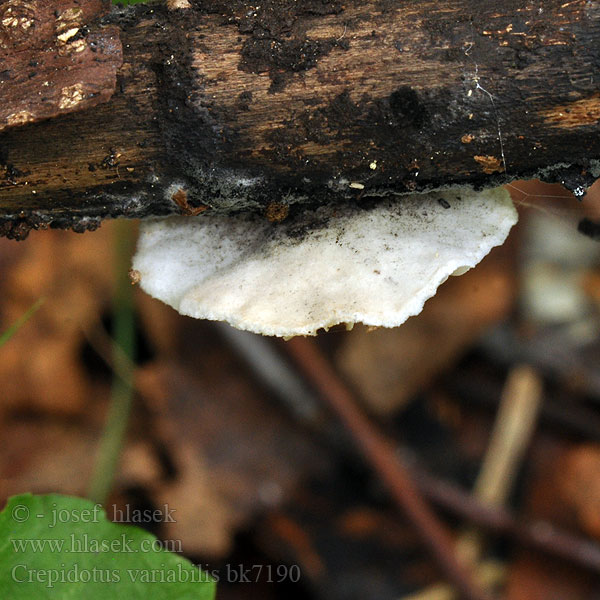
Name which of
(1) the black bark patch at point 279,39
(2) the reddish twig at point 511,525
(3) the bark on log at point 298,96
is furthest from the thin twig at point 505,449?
(1) the black bark patch at point 279,39

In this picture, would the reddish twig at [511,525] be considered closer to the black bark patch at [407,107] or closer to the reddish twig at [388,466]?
the reddish twig at [388,466]

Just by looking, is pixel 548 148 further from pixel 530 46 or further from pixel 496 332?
pixel 496 332

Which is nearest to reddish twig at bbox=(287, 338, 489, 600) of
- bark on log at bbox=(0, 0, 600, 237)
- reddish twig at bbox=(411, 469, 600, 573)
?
reddish twig at bbox=(411, 469, 600, 573)

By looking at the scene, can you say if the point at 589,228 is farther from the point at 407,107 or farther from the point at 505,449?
the point at 505,449

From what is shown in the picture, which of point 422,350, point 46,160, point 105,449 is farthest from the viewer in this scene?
point 422,350

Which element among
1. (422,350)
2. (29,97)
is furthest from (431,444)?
(29,97)

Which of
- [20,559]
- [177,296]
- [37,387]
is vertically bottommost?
[37,387]

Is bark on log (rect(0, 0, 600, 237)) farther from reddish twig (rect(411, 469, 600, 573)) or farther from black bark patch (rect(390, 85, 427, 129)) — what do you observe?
reddish twig (rect(411, 469, 600, 573))
